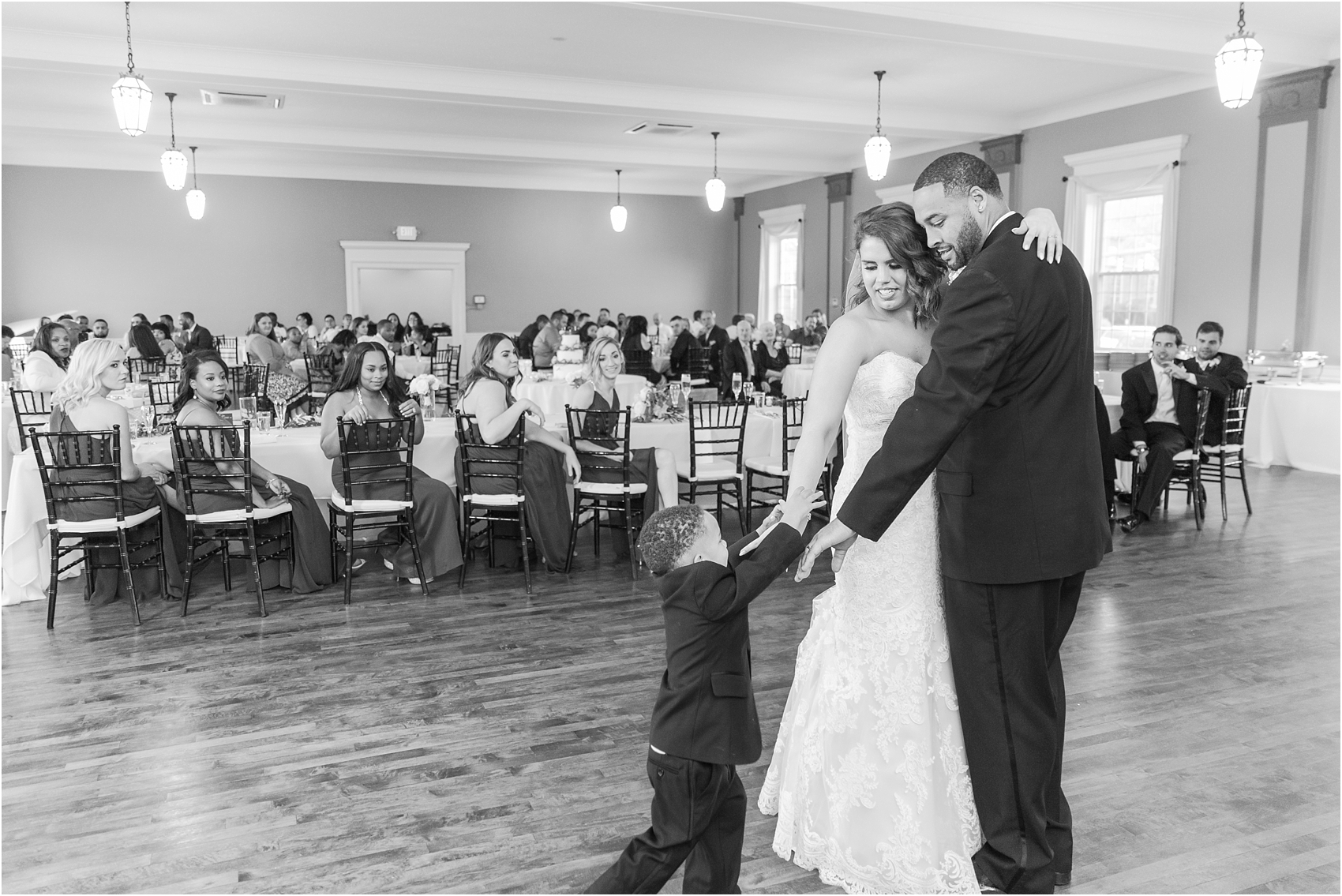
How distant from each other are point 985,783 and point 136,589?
4.32 m

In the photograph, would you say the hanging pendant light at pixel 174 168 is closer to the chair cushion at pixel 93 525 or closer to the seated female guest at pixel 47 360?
the seated female guest at pixel 47 360

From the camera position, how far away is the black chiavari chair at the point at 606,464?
A: 5625 millimetres

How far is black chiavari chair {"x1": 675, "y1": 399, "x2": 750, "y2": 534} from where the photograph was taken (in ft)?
20.0

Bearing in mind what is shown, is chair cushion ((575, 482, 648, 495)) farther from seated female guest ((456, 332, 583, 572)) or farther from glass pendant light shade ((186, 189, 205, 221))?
glass pendant light shade ((186, 189, 205, 221))

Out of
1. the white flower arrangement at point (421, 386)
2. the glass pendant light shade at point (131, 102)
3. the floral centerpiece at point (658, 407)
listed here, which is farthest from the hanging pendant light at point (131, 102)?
the floral centerpiece at point (658, 407)

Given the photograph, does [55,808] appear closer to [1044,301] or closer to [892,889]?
[892,889]

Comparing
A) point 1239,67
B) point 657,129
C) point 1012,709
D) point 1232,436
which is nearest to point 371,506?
point 1012,709

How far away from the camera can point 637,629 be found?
4.57 metres

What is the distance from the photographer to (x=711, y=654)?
215 cm

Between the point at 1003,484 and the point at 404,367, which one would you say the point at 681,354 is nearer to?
the point at 404,367

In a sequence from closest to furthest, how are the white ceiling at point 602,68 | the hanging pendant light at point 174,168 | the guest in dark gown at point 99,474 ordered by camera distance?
the guest in dark gown at point 99,474 → the white ceiling at point 602,68 → the hanging pendant light at point 174,168

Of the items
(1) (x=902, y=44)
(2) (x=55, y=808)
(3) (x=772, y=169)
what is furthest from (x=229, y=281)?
(2) (x=55, y=808)

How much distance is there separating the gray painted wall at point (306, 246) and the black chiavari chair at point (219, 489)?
1293 centimetres

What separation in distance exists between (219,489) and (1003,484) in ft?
13.0
